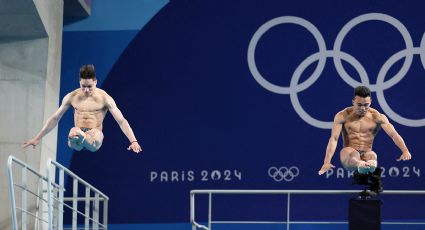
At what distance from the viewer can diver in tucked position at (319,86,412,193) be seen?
332 inches

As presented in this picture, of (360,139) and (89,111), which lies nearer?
(89,111)

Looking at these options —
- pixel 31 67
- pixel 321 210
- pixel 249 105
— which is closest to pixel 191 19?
pixel 249 105

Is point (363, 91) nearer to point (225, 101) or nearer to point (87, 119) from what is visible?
point (87, 119)

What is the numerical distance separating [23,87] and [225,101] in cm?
270

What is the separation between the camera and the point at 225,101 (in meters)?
11.6

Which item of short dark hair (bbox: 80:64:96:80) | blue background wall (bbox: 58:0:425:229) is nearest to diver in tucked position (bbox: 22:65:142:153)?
short dark hair (bbox: 80:64:96:80)

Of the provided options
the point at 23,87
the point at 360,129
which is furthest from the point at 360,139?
the point at 23,87

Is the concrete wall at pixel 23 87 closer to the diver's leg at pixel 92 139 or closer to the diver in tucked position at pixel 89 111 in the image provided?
the diver in tucked position at pixel 89 111

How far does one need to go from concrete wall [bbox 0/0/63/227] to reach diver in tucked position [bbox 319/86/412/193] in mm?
4006

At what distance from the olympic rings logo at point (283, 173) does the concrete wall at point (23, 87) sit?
2996 mm

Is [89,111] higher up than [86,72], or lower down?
lower down

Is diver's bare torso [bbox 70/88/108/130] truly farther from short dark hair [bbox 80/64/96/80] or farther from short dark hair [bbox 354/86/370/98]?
short dark hair [bbox 354/86/370/98]

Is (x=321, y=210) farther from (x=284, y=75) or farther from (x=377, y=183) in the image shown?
(x=377, y=183)

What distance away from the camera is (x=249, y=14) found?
11.8 metres
